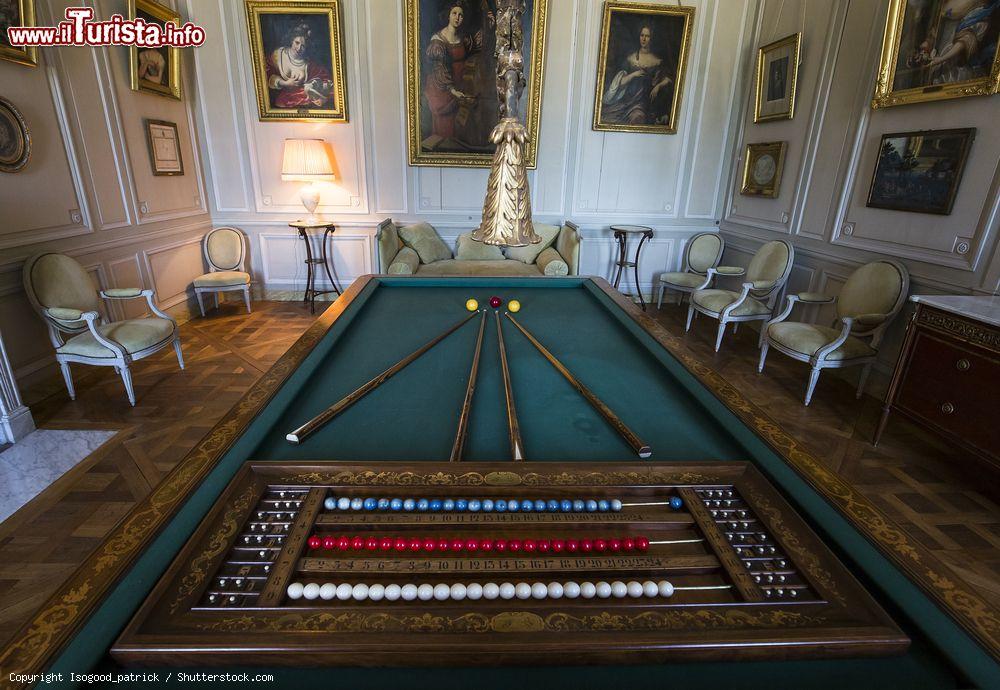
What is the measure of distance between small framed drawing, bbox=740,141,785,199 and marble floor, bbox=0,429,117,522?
5320 mm

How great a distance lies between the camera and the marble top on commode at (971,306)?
2.14 metres

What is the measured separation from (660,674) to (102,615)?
0.81m

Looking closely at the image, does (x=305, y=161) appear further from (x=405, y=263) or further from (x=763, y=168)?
(x=763, y=168)

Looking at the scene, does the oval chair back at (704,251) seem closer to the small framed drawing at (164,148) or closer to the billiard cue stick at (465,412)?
the billiard cue stick at (465,412)

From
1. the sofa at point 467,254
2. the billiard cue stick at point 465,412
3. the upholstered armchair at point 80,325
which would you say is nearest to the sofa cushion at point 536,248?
the sofa at point 467,254

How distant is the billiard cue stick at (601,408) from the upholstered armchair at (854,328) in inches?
87.8

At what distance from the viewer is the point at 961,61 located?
107 inches

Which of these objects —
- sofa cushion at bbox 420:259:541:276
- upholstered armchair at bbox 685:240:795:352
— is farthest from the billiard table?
sofa cushion at bbox 420:259:541:276

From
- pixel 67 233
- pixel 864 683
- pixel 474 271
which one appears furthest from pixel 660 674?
pixel 67 233

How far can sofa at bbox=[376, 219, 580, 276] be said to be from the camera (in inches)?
173

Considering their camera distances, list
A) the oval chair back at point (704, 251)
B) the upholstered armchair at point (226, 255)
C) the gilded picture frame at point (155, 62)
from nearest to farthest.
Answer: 1. the gilded picture frame at point (155, 62)
2. the upholstered armchair at point (226, 255)
3. the oval chair back at point (704, 251)

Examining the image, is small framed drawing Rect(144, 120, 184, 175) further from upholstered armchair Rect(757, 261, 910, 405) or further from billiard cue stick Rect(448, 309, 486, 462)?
upholstered armchair Rect(757, 261, 910, 405)

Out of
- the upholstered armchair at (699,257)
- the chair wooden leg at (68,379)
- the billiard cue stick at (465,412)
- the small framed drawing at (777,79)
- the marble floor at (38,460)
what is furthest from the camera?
the upholstered armchair at (699,257)

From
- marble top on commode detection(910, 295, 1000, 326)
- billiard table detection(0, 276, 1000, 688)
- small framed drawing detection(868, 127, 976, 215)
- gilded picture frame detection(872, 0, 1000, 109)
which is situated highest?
gilded picture frame detection(872, 0, 1000, 109)
